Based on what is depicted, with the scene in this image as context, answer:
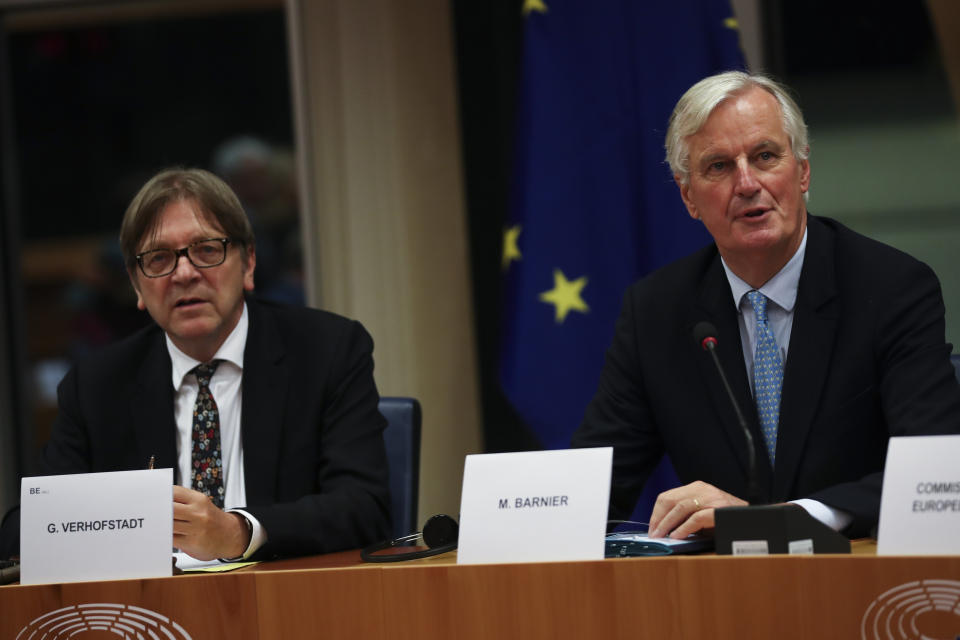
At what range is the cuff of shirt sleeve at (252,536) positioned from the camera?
199cm

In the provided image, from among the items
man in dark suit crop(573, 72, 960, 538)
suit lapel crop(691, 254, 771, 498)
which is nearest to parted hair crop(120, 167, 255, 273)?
man in dark suit crop(573, 72, 960, 538)

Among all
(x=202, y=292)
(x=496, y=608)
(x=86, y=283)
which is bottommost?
(x=496, y=608)

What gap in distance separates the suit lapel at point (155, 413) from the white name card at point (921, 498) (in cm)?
152

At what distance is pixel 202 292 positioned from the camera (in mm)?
2389

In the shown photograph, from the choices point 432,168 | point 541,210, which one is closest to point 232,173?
point 432,168

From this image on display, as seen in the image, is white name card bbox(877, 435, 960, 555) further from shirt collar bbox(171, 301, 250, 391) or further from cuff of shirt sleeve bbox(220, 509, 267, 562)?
shirt collar bbox(171, 301, 250, 391)

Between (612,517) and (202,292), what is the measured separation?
101cm

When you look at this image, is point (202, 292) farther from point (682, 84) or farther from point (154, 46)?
point (154, 46)

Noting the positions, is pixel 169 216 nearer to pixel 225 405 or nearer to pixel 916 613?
pixel 225 405

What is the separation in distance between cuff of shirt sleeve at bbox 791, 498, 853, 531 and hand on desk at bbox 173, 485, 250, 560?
38.3 inches

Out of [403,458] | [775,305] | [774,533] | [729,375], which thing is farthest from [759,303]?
[403,458]

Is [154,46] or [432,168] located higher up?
[154,46]

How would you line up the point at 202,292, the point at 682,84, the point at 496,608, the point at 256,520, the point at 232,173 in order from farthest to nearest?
the point at 232,173 < the point at 682,84 < the point at 202,292 < the point at 256,520 < the point at 496,608

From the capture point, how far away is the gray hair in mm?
2182
